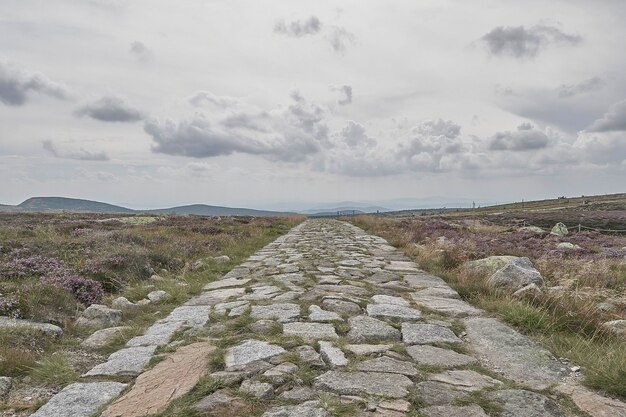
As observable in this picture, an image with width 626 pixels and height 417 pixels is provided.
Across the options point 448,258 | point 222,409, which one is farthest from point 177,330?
point 448,258

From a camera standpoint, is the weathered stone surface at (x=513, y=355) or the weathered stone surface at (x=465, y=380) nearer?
the weathered stone surface at (x=465, y=380)

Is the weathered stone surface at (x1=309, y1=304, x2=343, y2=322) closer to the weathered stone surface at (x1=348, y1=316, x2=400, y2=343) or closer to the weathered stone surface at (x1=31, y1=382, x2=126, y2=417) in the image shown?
the weathered stone surface at (x1=348, y1=316, x2=400, y2=343)

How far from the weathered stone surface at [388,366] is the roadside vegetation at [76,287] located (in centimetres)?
263

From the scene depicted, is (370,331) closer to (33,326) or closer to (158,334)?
(158,334)

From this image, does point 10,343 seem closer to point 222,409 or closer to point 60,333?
point 60,333

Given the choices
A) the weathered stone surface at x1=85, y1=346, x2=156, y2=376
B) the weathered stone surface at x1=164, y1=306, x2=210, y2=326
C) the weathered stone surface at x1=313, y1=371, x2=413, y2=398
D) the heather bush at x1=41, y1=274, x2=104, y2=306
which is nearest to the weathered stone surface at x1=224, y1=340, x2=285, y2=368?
the weathered stone surface at x1=313, y1=371, x2=413, y2=398

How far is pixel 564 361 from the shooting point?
3.93 metres

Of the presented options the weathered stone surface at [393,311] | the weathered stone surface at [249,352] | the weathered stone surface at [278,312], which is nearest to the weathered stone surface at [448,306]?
the weathered stone surface at [393,311]

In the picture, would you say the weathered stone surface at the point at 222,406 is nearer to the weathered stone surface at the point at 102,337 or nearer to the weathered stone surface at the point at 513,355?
the weathered stone surface at the point at 102,337

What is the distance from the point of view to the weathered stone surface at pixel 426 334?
14.7 ft

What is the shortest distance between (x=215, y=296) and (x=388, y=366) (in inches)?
155

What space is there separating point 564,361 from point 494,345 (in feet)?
2.10

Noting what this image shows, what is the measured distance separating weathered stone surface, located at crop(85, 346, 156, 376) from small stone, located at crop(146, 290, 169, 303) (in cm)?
232

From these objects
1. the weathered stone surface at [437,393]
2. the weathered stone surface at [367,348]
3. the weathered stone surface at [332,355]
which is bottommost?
the weathered stone surface at [437,393]
